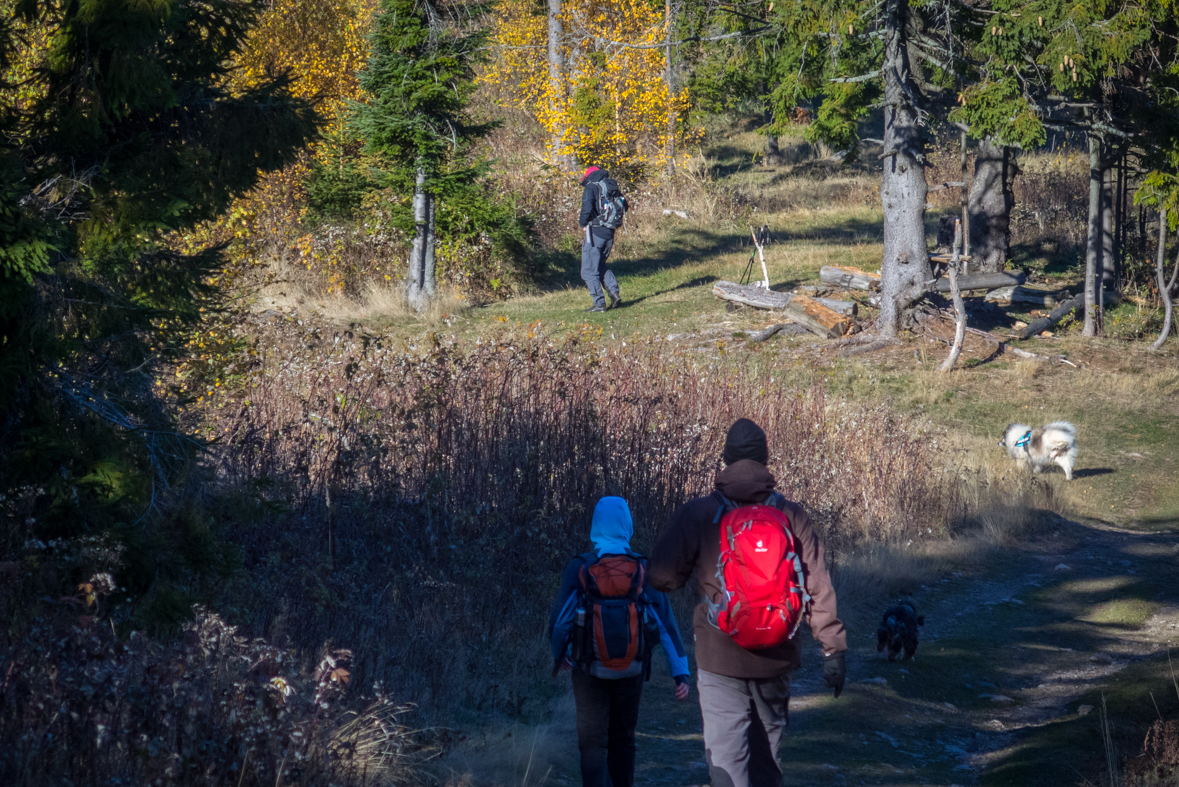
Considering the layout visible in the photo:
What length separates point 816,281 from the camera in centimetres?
2153

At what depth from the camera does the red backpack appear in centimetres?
388

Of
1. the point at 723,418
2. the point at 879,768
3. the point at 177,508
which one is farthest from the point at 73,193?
the point at 723,418

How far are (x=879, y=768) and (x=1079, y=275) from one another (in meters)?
21.1

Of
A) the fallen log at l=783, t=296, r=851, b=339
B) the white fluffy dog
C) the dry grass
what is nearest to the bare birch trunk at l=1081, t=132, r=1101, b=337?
the fallen log at l=783, t=296, r=851, b=339

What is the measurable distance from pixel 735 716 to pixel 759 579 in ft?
2.18

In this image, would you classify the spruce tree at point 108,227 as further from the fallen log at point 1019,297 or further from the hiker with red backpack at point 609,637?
the fallen log at point 1019,297

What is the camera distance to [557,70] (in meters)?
28.6

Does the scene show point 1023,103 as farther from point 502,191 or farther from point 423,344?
point 502,191

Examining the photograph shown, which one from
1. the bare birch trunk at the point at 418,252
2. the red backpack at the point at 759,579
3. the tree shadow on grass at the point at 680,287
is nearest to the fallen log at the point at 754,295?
the tree shadow on grass at the point at 680,287

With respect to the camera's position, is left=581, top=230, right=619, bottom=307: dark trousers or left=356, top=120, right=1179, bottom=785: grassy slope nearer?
→ left=356, top=120, right=1179, bottom=785: grassy slope

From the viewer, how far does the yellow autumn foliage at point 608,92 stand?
1014 inches

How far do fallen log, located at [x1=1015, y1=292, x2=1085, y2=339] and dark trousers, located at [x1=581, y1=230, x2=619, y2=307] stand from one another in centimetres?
758

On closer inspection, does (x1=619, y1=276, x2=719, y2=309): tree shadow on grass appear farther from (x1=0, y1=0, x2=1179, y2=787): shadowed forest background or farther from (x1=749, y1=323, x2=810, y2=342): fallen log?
(x1=749, y1=323, x2=810, y2=342): fallen log

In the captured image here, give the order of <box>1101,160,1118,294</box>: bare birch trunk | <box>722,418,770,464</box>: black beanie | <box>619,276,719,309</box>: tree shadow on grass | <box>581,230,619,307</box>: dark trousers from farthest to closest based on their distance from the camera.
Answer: <box>1101,160,1118,294</box>: bare birch trunk
<box>619,276,719,309</box>: tree shadow on grass
<box>581,230,619,307</box>: dark trousers
<box>722,418,770,464</box>: black beanie
